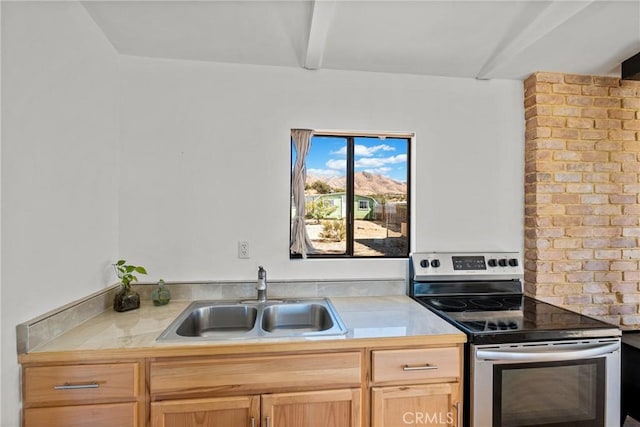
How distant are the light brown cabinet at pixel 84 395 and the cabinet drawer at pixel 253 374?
89 millimetres

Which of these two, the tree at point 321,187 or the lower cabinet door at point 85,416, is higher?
the tree at point 321,187

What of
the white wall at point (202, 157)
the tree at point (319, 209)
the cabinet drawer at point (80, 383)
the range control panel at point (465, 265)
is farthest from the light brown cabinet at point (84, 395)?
the range control panel at point (465, 265)

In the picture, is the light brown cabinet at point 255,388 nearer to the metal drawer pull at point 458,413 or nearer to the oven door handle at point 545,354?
the metal drawer pull at point 458,413

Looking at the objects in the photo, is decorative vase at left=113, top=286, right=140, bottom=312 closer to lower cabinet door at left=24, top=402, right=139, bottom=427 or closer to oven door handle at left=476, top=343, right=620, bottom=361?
lower cabinet door at left=24, top=402, right=139, bottom=427

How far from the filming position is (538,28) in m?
1.62

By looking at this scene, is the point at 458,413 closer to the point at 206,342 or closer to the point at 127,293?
the point at 206,342

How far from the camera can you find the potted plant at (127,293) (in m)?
1.70

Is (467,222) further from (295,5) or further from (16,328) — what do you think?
(16,328)

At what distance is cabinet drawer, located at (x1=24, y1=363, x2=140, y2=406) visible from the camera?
1181mm

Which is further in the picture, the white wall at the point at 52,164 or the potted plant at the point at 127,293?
the potted plant at the point at 127,293

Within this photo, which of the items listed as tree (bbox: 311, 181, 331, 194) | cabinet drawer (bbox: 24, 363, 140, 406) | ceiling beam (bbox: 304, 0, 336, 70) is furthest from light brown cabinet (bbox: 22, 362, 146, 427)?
ceiling beam (bbox: 304, 0, 336, 70)

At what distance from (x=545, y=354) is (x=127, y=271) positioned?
84.9 inches

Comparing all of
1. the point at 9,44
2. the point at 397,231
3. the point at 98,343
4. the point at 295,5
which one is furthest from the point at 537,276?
the point at 9,44

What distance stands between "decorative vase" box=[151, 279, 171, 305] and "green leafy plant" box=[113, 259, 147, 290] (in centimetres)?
13
